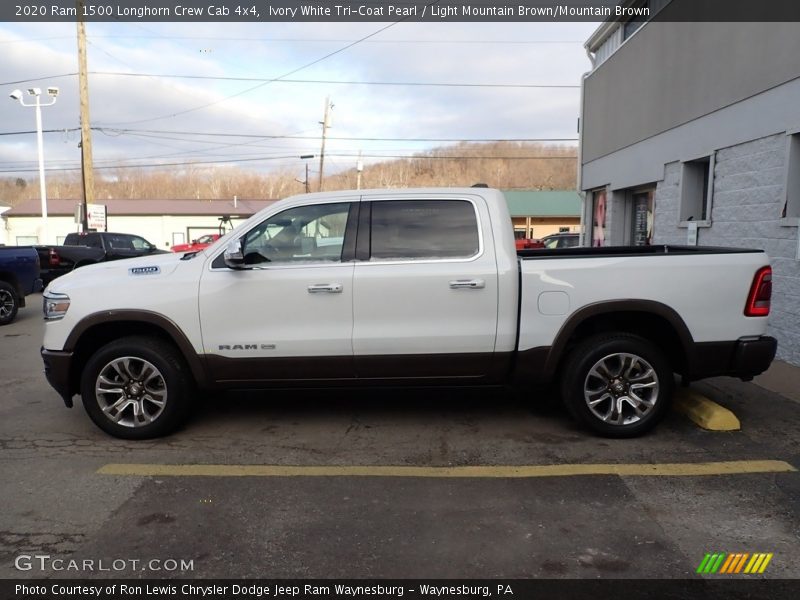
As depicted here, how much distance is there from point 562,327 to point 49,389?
17.7 ft

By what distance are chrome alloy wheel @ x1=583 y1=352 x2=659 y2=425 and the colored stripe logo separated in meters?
1.63

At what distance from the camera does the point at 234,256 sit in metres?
4.44

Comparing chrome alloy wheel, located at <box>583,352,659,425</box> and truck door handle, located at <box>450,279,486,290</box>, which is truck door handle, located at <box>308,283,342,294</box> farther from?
chrome alloy wheel, located at <box>583,352,659,425</box>

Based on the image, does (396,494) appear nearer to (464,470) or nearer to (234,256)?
(464,470)

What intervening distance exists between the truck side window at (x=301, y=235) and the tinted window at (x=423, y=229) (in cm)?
29

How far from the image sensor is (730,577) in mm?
2883

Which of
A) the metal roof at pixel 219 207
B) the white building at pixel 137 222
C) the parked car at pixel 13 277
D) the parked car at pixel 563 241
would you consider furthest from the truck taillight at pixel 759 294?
the white building at pixel 137 222

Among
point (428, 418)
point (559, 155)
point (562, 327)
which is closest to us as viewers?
point (562, 327)

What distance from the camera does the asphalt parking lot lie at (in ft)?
10.1

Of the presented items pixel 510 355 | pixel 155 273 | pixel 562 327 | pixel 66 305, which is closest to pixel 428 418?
pixel 510 355

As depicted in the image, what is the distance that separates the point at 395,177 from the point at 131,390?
6980 centimetres

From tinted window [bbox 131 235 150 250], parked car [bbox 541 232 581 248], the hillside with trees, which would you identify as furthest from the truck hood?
the hillside with trees
